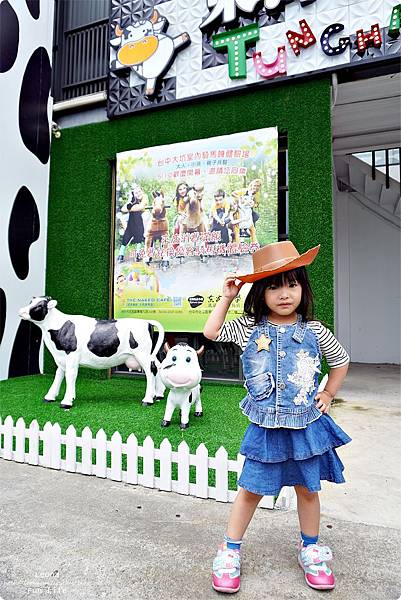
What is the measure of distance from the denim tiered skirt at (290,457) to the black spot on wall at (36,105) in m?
6.41

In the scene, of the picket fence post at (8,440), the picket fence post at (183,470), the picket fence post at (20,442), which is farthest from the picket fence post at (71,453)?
the picket fence post at (183,470)

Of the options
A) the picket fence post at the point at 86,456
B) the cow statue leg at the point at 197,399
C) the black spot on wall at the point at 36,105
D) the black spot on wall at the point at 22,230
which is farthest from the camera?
the black spot on wall at the point at 36,105

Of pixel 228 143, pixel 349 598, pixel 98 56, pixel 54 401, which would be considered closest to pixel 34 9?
pixel 98 56

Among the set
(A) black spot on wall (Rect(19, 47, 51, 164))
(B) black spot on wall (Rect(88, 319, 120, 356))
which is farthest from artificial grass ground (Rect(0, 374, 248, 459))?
(A) black spot on wall (Rect(19, 47, 51, 164))

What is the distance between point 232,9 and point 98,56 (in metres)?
2.53

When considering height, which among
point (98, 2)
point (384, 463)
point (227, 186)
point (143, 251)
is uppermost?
point (98, 2)

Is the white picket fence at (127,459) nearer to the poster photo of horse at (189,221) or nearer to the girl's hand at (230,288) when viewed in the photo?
the girl's hand at (230,288)

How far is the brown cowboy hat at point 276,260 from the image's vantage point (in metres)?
1.81

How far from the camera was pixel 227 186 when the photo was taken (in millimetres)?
6059

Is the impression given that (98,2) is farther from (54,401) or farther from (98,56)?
(54,401)

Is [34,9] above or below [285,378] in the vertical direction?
above

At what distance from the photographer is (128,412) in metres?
4.36

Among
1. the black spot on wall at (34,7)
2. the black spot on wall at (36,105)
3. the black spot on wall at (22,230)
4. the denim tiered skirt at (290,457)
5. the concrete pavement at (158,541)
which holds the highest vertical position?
the black spot on wall at (34,7)

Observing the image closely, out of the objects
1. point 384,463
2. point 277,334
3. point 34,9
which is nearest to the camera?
point 277,334
